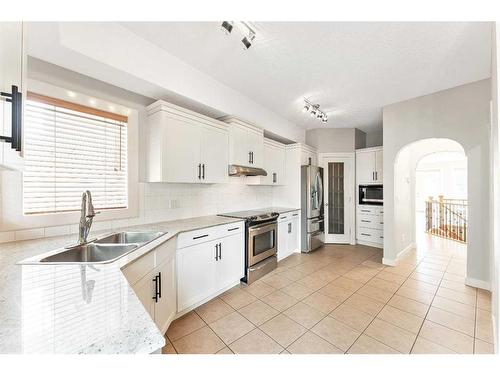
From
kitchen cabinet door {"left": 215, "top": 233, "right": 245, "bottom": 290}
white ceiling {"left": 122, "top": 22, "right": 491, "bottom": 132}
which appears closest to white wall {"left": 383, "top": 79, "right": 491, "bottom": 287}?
white ceiling {"left": 122, "top": 22, "right": 491, "bottom": 132}

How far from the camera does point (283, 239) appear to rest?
3928mm

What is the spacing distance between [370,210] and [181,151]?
14.0 feet

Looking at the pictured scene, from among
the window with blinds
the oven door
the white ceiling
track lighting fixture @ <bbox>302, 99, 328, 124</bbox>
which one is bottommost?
the oven door

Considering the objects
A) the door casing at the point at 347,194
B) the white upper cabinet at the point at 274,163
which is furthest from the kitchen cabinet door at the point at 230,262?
the door casing at the point at 347,194

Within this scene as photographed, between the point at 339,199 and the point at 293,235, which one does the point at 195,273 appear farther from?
the point at 339,199

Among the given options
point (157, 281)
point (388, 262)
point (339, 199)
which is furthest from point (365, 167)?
point (157, 281)

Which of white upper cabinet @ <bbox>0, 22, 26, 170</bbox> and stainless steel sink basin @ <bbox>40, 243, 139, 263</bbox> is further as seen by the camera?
stainless steel sink basin @ <bbox>40, 243, 139, 263</bbox>

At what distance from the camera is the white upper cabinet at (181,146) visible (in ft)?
7.84

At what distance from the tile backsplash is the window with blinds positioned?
178mm

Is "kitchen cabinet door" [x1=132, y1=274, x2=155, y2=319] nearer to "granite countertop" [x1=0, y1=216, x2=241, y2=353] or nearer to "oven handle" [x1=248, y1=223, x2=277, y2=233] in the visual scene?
"granite countertop" [x1=0, y1=216, x2=241, y2=353]

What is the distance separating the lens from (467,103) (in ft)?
9.77

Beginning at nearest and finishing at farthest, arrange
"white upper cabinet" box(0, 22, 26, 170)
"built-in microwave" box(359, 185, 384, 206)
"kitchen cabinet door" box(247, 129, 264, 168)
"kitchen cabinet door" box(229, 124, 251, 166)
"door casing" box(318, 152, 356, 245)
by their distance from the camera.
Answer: "white upper cabinet" box(0, 22, 26, 170) < "kitchen cabinet door" box(229, 124, 251, 166) < "kitchen cabinet door" box(247, 129, 264, 168) < "built-in microwave" box(359, 185, 384, 206) < "door casing" box(318, 152, 356, 245)

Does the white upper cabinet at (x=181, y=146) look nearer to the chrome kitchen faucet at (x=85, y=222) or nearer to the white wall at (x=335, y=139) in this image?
the chrome kitchen faucet at (x=85, y=222)

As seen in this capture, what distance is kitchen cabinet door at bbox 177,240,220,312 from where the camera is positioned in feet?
7.11
